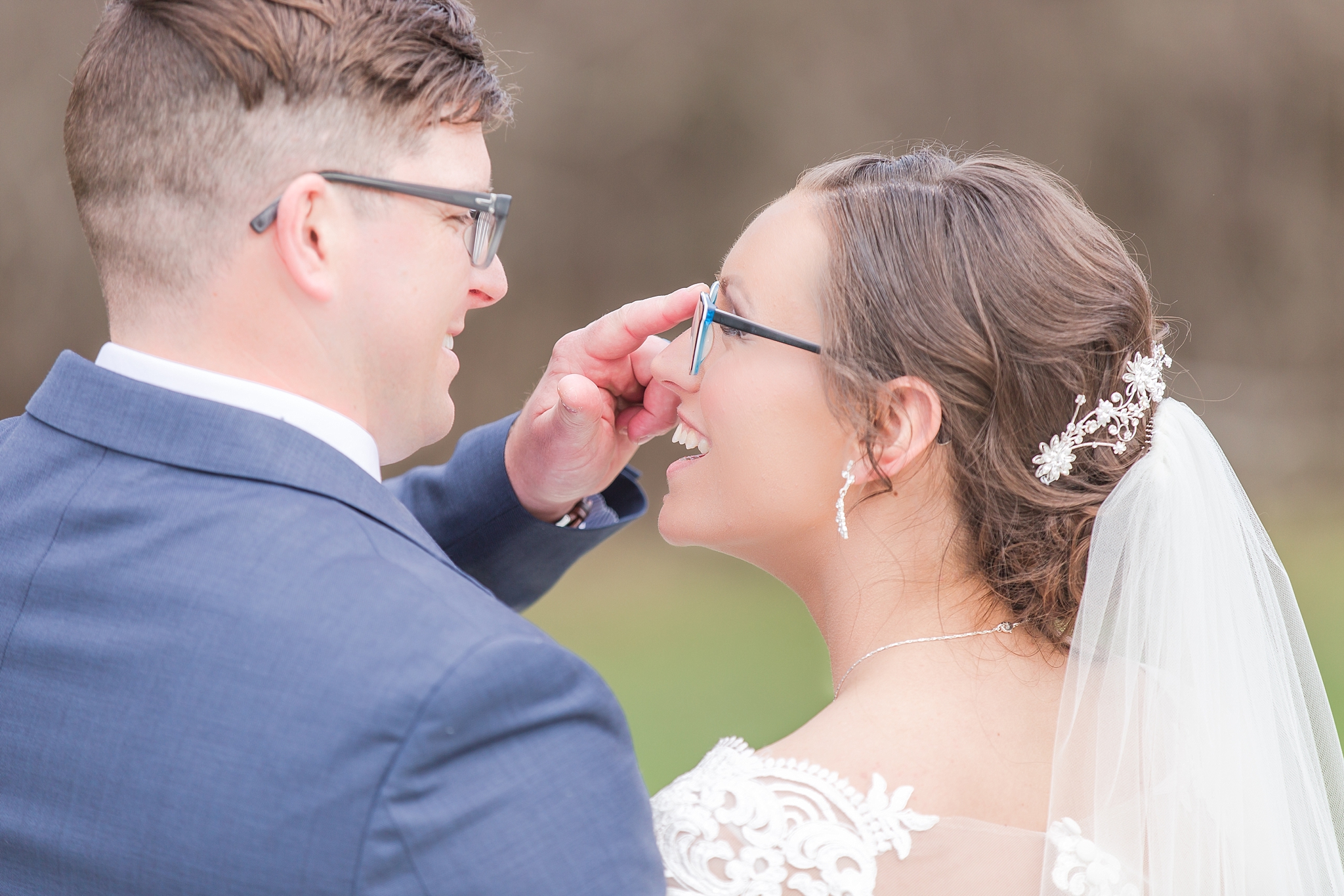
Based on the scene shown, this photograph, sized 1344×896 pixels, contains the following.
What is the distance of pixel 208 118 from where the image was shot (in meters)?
1.41

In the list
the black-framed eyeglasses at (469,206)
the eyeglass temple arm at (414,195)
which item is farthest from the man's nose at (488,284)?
the eyeglass temple arm at (414,195)

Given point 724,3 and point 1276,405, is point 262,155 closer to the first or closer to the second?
point 724,3

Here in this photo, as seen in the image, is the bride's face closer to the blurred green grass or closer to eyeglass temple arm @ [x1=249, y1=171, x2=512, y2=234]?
eyeglass temple arm @ [x1=249, y1=171, x2=512, y2=234]

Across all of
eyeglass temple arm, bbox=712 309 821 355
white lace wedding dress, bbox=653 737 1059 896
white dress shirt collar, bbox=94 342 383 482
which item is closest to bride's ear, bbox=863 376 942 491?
eyeglass temple arm, bbox=712 309 821 355

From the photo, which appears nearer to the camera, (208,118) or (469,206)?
(208,118)

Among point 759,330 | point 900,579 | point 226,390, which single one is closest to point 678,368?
point 759,330

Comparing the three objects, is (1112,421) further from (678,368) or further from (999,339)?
(678,368)

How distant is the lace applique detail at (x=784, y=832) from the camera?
142 cm

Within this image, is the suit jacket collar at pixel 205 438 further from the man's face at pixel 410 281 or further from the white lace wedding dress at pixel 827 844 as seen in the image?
the white lace wedding dress at pixel 827 844

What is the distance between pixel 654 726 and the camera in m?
5.27

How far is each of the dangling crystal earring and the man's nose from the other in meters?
0.62

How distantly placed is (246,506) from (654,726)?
421cm

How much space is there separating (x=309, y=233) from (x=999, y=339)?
1.01 m

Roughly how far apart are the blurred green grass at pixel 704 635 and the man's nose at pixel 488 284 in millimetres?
3363
